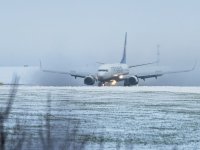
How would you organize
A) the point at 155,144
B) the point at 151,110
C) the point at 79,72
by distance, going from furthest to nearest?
the point at 79,72, the point at 151,110, the point at 155,144

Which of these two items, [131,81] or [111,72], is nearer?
[131,81]

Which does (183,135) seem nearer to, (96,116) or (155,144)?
(155,144)

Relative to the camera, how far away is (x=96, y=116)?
58.0 ft

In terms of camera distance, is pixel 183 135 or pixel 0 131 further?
pixel 183 135

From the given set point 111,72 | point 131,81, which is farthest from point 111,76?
point 131,81

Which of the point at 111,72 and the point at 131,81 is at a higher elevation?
the point at 111,72

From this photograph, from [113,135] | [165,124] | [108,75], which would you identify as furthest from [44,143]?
[108,75]

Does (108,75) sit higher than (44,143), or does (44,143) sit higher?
(108,75)

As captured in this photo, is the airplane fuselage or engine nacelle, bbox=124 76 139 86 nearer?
engine nacelle, bbox=124 76 139 86

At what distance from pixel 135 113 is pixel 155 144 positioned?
25.2ft

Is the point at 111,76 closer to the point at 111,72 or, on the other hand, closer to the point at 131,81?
A: the point at 111,72

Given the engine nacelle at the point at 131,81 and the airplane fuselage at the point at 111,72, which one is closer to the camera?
the engine nacelle at the point at 131,81

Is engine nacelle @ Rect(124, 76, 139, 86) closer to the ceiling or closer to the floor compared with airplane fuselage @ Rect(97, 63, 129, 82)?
closer to the floor

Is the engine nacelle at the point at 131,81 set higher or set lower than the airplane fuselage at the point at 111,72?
lower
